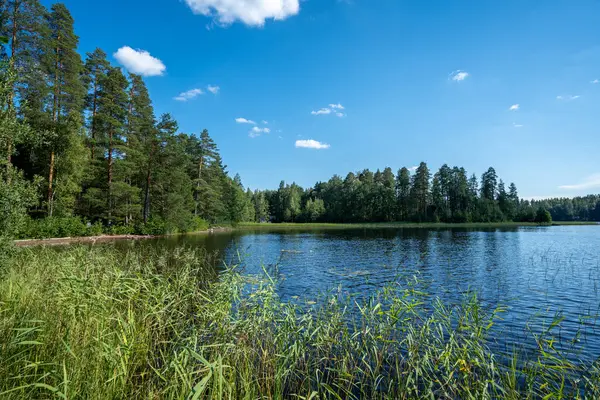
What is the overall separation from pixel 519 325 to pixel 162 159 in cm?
4643

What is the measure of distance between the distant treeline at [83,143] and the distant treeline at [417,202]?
64177 mm

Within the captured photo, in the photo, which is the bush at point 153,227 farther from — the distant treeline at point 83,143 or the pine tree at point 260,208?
the pine tree at point 260,208

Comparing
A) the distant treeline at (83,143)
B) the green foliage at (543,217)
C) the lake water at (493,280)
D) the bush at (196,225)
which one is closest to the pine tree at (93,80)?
the distant treeline at (83,143)

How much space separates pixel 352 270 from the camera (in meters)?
18.1

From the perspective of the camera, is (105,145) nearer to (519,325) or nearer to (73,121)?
(73,121)

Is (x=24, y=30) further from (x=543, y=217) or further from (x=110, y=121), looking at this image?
(x=543, y=217)

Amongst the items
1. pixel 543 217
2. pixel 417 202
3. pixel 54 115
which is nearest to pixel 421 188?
pixel 417 202

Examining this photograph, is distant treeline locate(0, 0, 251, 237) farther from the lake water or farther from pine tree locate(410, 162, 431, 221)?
pine tree locate(410, 162, 431, 221)

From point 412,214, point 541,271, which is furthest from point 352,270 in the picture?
point 412,214

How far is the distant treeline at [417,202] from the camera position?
90500 millimetres

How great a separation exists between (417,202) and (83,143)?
88.2m

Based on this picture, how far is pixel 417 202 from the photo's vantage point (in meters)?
97.2

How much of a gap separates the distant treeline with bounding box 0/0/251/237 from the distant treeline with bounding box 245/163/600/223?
6418 cm

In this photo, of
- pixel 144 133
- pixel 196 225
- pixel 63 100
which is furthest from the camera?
pixel 196 225
